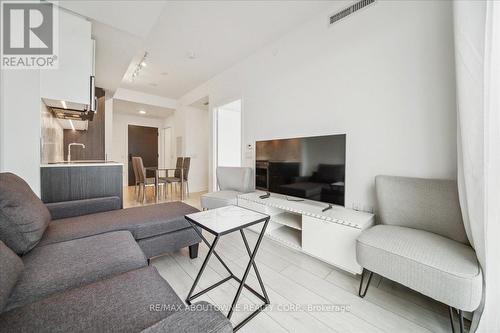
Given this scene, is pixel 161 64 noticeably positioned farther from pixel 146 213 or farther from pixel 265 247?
pixel 265 247

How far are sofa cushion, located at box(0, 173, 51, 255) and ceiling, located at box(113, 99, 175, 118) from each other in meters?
4.84

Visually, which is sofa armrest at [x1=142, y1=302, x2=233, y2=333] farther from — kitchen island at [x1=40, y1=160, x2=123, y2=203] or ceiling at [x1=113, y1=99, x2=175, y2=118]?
ceiling at [x1=113, y1=99, x2=175, y2=118]

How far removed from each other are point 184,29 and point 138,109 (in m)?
4.21

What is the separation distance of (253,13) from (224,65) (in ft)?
4.90

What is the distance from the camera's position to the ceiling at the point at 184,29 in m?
1.98

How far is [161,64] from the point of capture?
3730 mm

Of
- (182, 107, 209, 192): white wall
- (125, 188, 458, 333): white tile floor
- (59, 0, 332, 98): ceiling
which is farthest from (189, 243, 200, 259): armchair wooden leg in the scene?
(182, 107, 209, 192): white wall

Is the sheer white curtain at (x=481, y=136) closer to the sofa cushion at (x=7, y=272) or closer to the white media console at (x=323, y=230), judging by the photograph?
the white media console at (x=323, y=230)

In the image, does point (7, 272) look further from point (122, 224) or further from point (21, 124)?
point (21, 124)

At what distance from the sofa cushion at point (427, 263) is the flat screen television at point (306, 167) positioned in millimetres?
608

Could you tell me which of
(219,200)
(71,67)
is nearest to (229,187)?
(219,200)

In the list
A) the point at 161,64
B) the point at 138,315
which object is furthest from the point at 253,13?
the point at 138,315

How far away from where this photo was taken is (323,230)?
185 centimetres

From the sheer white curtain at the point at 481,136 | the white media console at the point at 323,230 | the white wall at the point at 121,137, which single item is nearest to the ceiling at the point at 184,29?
the sheer white curtain at the point at 481,136
